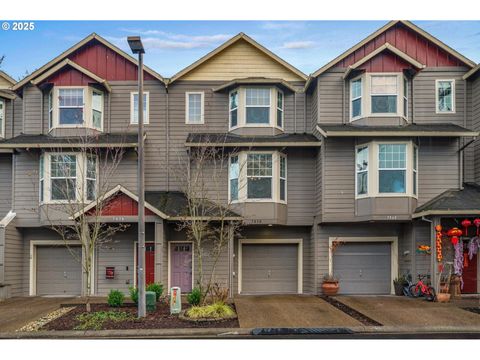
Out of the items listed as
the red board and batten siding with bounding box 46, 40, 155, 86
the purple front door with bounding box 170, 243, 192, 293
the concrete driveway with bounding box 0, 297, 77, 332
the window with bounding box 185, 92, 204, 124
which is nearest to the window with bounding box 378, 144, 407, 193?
the window with bounding box 185, 92, 204, 124

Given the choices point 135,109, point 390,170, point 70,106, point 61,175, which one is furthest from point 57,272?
point 390,170

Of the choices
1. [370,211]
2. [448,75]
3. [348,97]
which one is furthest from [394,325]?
[448,75]

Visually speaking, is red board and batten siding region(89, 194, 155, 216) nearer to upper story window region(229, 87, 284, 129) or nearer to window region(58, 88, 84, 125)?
window region(58, 88, 84, 125)

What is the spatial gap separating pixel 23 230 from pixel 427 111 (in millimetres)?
16330

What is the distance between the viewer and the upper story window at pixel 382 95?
21828 millimetres

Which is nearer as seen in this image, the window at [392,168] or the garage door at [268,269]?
the window at [392,168]

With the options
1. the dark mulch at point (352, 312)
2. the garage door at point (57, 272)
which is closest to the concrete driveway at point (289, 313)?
the dark mulch at point (352, 312)

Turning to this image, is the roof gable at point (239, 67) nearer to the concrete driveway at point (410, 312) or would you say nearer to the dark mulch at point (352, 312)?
the dark mulch at point (352, 312)

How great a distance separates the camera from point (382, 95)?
72.0 feet

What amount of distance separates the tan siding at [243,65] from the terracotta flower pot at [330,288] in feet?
26.7

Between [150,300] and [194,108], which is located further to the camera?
[194,108]

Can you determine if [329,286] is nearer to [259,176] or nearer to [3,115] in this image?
[259,176]

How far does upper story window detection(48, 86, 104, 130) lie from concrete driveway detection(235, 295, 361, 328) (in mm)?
9001

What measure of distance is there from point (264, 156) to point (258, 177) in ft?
2.80
